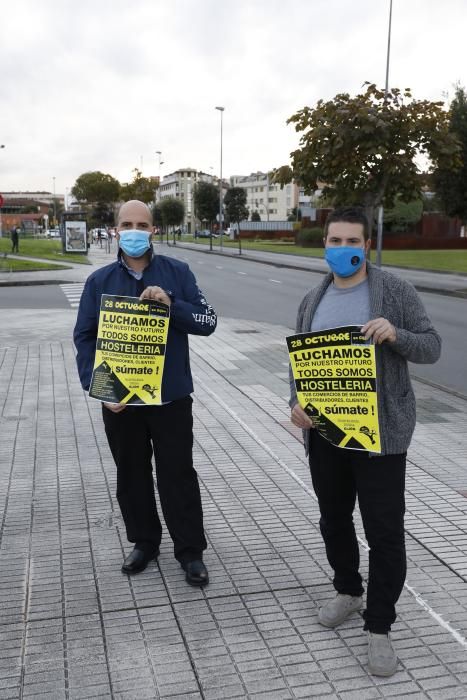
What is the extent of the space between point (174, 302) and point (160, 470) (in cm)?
87

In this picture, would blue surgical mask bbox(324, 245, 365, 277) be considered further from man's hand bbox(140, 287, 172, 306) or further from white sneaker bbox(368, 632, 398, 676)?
white sneaker bbox(368, 632, 398, 676)

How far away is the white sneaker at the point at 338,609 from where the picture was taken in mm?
3324

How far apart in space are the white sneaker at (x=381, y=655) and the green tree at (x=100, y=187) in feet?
330

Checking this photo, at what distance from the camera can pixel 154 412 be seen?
371cm

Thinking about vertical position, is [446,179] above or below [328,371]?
above

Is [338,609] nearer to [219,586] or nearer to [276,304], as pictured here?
[219,586]

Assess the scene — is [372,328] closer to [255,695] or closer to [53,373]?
[255,695]

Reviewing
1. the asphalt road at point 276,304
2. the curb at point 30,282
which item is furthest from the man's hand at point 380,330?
the curb at point 30,282

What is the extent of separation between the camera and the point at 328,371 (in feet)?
10.2

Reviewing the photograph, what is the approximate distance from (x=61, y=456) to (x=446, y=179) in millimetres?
20424

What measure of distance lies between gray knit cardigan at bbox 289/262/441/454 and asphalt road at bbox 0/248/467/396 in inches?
245

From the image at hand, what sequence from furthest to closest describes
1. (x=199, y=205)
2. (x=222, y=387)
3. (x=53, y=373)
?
(x=199, y=205), (x=53, y=373), (x=222, y=387)

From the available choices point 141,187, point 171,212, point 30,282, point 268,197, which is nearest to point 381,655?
point 30,282

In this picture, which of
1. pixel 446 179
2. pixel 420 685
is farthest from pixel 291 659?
pixel 446 179
